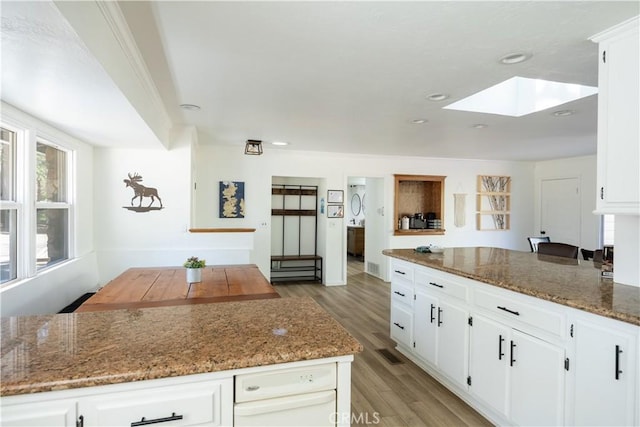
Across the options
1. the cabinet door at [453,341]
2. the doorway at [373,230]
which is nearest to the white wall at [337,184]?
the doorway at [373,230]

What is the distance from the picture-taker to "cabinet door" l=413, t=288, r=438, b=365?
8.87 feet

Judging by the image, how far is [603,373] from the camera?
1533 millimetres

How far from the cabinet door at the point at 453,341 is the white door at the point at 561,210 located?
5.29 meters

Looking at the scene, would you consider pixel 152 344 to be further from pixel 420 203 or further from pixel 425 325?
pixel 420 203

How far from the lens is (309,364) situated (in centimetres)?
117

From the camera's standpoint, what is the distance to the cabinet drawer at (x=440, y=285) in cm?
243

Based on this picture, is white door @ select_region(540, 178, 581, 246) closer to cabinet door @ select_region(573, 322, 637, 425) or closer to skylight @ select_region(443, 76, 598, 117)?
skylight @ select_region(443, 76, 598, 117)

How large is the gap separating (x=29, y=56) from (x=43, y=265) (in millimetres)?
2091

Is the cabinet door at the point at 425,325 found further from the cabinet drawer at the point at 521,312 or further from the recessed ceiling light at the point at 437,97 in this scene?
the recessed ceiling light at the point at 437,97

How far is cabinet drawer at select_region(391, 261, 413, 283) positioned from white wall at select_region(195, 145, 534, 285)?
107 inches

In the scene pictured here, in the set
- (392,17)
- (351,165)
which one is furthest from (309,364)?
(351,165)

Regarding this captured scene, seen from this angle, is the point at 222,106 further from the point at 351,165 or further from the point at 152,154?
the point at 351,165

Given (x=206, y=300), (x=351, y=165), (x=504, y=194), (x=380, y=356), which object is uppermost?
(x=351, y=165)

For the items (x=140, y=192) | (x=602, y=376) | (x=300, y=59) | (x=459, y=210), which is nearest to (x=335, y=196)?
(x=459, y=210)
